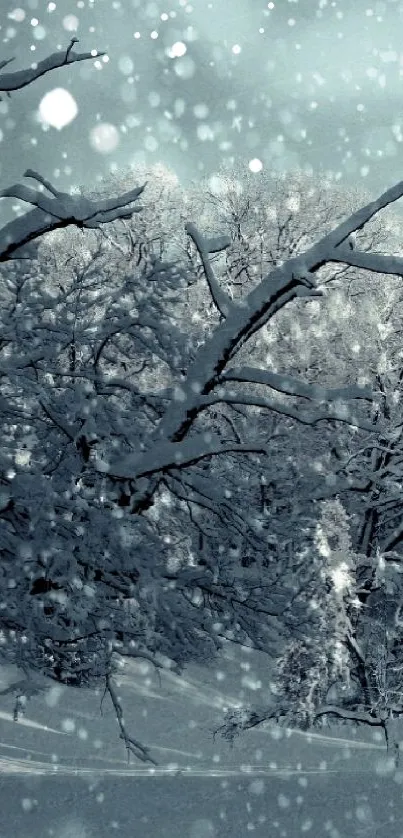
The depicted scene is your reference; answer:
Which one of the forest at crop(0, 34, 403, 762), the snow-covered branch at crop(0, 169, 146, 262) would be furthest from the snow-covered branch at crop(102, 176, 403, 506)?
the snow-covered branch at crop(0, 169, 146, 262)

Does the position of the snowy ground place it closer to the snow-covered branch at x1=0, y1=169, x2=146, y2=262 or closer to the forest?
the forest

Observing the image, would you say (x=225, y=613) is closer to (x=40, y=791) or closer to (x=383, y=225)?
(x=40, y=791)

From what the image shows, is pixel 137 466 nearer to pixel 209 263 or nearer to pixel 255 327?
pixel 255 327

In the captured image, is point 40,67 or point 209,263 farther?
point 209,263

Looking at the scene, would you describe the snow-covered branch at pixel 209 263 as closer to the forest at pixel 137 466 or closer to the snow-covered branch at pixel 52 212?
the forest at pixel 137 466

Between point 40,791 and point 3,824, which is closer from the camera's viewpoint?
point 3,824

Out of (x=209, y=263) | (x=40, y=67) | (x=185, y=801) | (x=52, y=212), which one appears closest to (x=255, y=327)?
(x=209, y=263)

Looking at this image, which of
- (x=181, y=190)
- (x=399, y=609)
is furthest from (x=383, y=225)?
(x=399, y=609)

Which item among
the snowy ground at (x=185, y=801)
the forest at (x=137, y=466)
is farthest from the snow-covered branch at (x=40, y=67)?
the snowy ground at (x=185, y=801)


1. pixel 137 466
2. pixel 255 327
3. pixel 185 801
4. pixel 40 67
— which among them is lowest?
Answer: pixel 185 801

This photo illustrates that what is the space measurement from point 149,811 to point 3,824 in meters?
0.78

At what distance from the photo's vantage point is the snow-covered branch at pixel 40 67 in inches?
155

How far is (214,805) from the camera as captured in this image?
496cm

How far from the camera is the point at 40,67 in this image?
4047 mm
